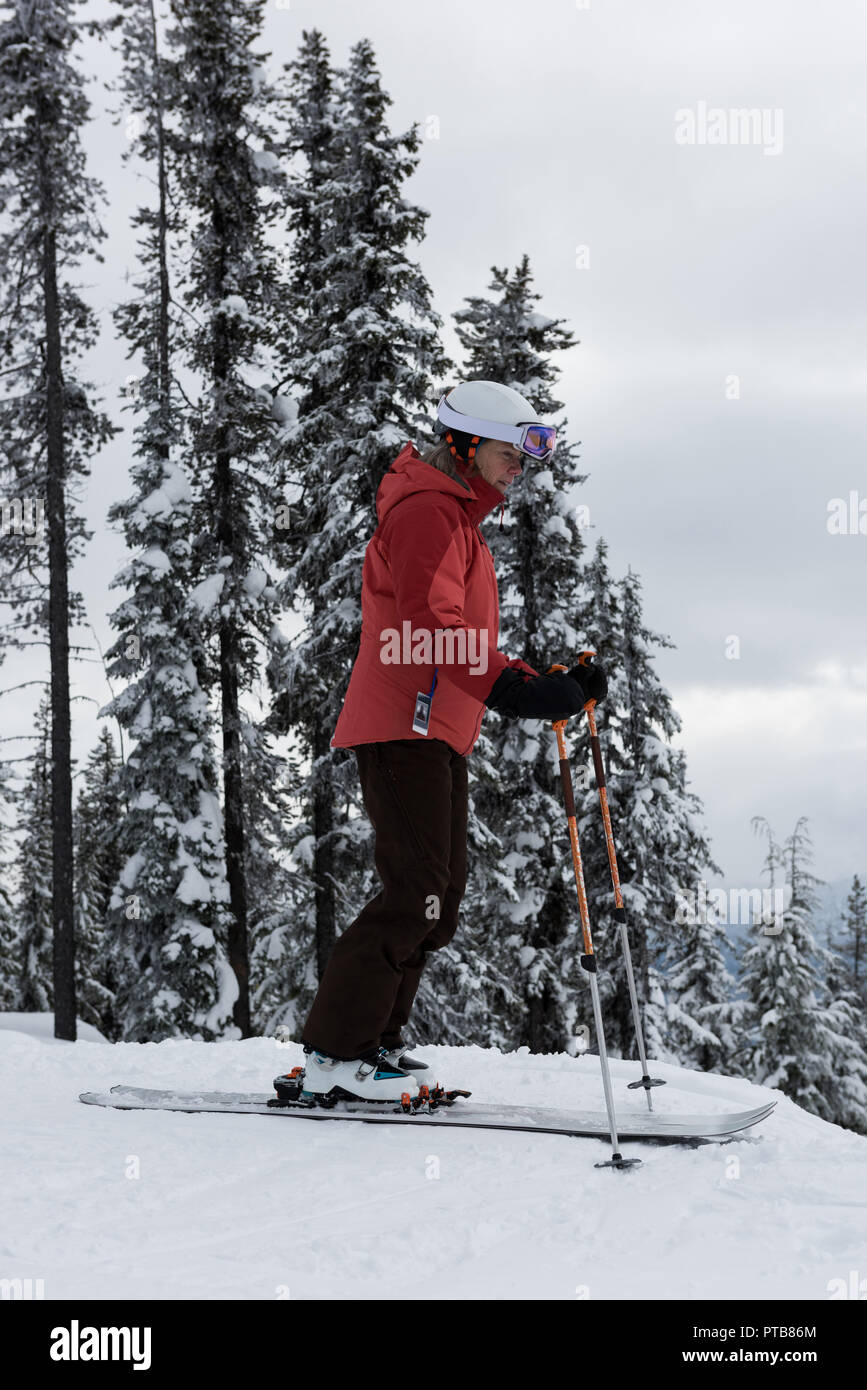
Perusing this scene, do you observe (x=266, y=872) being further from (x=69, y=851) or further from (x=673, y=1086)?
(x=673, y=1086)

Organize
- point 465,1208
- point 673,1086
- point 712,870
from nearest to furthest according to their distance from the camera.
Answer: point 465,1208, point 673,1086, point 712,870

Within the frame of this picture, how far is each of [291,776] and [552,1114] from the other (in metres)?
14.8

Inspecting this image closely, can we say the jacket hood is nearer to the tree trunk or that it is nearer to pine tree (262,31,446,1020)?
pine tree (262,31,446,1020)

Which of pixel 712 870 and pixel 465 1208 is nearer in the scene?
pixel 465 1208

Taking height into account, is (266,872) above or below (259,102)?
below

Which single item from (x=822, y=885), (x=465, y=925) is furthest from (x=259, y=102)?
(x=822, y=885)

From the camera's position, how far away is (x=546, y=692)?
3576 mm

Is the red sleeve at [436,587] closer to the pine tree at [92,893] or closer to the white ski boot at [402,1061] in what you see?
the white ski boot at [402,1061]

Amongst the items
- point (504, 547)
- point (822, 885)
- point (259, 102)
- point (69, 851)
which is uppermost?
point (259, 102)

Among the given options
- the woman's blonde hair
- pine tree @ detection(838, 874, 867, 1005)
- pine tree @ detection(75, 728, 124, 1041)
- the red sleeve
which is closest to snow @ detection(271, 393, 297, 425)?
pine tree @ detection(75, 728, 124, 1041)

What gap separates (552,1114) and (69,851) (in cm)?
1495
